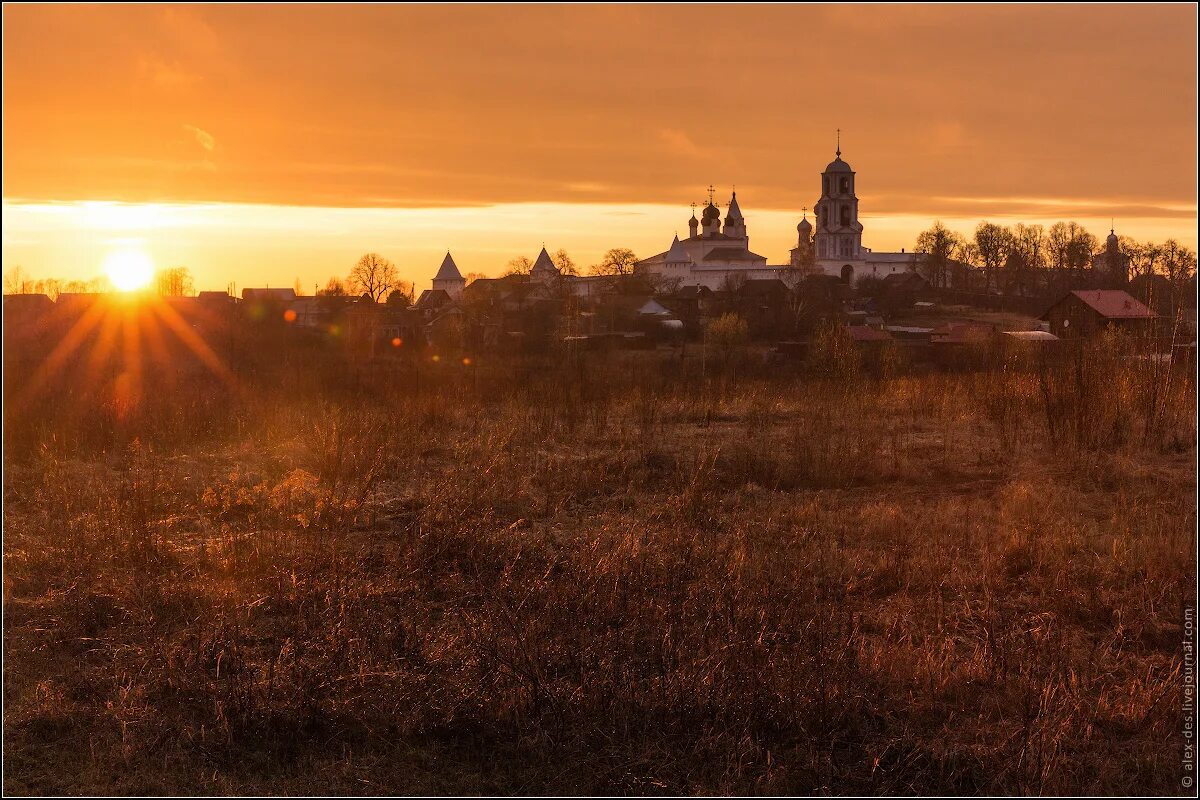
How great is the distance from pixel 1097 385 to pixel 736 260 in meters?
89.9

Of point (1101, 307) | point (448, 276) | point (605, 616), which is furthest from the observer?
point (448, 276)

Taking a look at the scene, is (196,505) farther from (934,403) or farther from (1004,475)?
(934,403)

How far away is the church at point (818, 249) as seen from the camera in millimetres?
97062

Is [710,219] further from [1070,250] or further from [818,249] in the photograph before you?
[1070,250]

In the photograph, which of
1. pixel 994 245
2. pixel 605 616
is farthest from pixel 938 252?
pixel 605 616

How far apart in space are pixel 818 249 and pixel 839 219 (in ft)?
11.5

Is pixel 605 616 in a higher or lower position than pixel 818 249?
lower

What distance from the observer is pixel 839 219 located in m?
101

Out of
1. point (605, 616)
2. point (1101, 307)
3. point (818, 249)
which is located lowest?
point (605, 616)

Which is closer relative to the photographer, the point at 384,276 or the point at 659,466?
the point at 659,466

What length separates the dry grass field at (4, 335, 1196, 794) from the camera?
4.24 meters

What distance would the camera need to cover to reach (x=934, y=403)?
12.9 metres

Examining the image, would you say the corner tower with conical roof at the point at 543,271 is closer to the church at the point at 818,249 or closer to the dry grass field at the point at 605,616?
the church at the point at 818,249

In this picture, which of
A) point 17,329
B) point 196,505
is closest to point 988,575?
point 196,505
